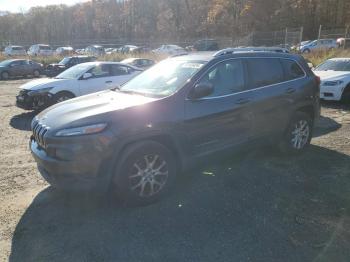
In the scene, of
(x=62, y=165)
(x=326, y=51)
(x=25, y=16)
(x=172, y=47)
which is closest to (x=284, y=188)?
(x=62, y=165)

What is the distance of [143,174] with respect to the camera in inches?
168

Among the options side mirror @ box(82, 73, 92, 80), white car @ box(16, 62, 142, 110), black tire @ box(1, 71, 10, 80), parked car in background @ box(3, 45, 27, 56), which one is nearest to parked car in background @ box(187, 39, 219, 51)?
black tire @ box(1, 71, 10, 80)

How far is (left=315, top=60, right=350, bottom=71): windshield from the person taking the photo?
12172mm

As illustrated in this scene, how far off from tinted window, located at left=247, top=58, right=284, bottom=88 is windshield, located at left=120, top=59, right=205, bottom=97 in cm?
89

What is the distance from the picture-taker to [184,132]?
4.48 meters

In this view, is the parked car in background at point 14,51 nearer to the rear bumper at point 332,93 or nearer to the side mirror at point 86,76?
the side mirror at point 86,76

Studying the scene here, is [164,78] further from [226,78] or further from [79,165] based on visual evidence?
[79,165]

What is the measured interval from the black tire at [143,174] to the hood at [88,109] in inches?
20.0

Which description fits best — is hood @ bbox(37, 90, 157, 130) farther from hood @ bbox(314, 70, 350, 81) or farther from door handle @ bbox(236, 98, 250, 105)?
hood @ bbox(314, 70, 350, 81)

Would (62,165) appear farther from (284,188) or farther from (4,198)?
(284,188)

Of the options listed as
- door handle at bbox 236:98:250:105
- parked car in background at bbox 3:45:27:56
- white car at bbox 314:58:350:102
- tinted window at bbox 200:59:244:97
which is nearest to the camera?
tinted window at bbox 200:59:244:97

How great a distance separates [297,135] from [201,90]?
253 centimetres

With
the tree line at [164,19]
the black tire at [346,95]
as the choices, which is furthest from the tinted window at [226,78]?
the tree line at [164,19]

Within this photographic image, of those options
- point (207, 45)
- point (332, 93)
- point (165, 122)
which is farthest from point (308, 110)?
point (207, 45)
